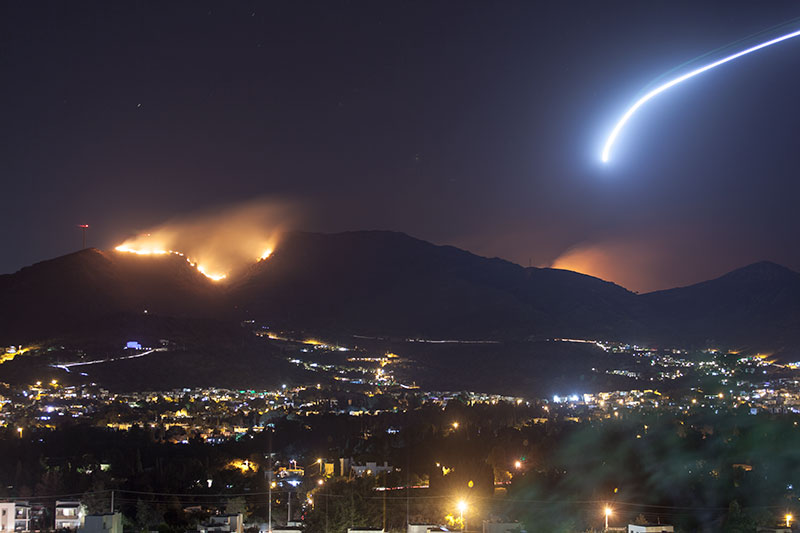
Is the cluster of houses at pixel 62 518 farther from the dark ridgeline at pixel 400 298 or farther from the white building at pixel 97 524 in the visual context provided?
the dark ridgeline at pixel 400 298

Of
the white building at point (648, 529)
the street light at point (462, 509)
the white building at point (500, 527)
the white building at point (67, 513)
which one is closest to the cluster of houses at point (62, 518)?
the white building at point (67, 513)

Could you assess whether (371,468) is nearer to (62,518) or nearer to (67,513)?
(67,513)

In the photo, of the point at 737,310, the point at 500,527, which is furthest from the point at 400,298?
the point at 500,527

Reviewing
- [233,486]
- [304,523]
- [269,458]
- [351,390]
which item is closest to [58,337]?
[351,390]

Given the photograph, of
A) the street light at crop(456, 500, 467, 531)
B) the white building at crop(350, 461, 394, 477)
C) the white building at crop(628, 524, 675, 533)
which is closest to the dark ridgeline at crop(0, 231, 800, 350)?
the white building at crop(350, 461, 394, 477)

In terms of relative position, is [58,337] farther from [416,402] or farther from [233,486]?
[233,486]

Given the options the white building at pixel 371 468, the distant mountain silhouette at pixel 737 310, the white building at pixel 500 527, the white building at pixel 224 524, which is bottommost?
the white building at pixel 500 527

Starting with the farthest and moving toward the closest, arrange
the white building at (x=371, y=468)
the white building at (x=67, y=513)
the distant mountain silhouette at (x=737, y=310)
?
the distant mountain silhouette at (x=737, y=310)
the white building at (x=371, y=468)
the white building at (x=67, y=513)

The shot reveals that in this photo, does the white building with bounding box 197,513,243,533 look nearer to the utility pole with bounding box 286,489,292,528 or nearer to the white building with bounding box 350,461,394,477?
the utility pole with bounding box 286,489,292,528
